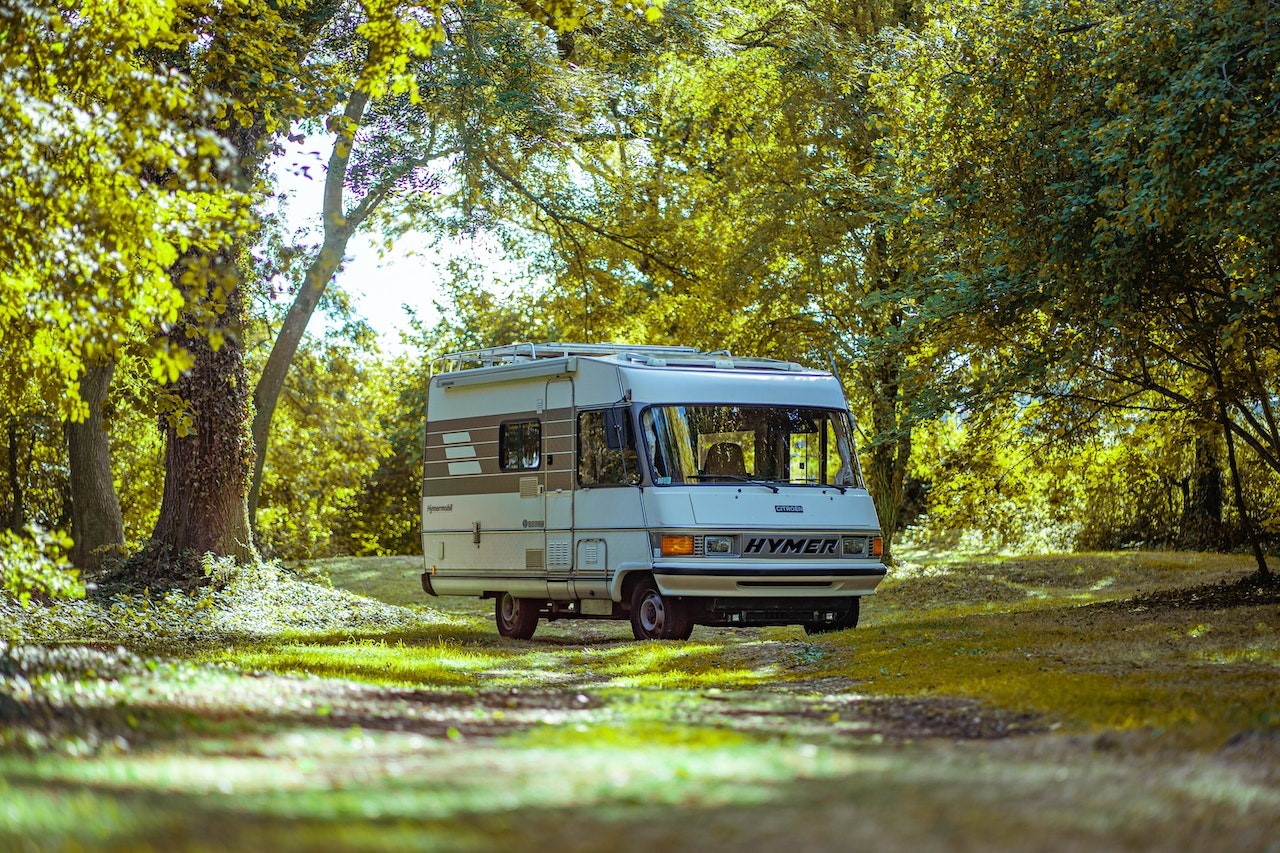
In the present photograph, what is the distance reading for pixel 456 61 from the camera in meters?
20.5

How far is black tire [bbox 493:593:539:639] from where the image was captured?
55.2 ft

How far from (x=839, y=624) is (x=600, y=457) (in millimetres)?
3153

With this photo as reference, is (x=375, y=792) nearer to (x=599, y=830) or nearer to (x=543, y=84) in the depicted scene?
(x=599, y=830)

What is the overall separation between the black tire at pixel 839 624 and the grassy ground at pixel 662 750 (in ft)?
6.80

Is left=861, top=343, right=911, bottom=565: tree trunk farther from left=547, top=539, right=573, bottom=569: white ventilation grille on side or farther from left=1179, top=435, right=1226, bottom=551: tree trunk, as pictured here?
left=547, top=539, right=573, bottom=569: white ventilation grille on side

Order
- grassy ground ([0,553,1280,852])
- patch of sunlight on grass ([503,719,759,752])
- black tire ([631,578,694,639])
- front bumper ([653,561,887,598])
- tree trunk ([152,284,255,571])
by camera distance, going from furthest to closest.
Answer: tree trunk ([152,284,255,571]) → black tire ([631,578,694,639]) → front bumper ([653,561,887,598]) → patch of sunlight on grass ([503,719,759,752]) → grassy ground ([0,553,1280,852])

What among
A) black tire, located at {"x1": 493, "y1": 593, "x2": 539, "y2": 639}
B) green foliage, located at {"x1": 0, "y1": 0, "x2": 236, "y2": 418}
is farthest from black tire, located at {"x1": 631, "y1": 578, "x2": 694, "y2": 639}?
green foliage, located at {"x1": 0, "y1": 0, "x2": 236, "y2": 418}

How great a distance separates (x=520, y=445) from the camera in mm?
16469

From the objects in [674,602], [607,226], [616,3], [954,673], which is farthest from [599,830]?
[607,226]

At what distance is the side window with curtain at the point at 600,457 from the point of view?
1470 cm

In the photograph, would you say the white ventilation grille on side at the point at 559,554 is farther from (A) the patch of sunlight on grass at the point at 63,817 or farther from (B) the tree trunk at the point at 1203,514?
(B) the tree trunk at the point at 1203,514

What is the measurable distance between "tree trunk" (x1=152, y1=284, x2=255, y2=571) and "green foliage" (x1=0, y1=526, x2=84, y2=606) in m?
9.12

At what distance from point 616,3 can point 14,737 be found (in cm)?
707

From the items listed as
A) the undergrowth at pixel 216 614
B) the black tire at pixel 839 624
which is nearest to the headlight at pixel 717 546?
the black tire at pixel 839 624
